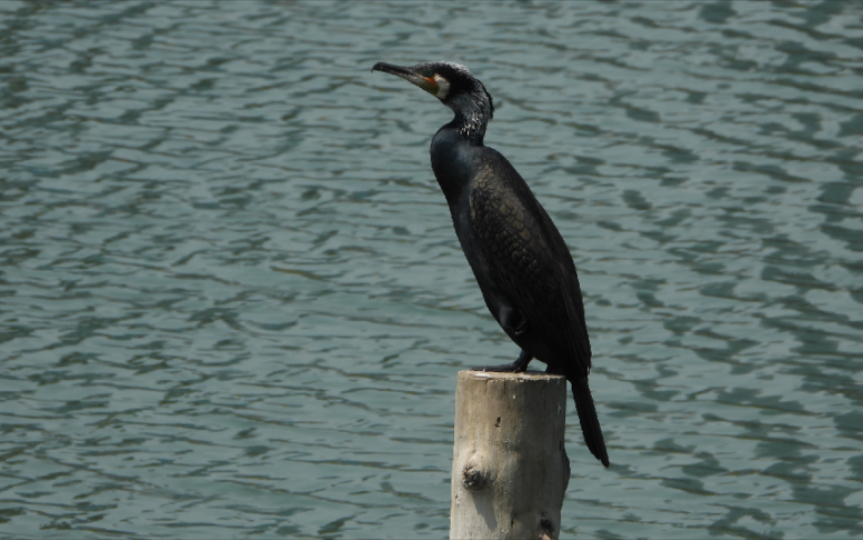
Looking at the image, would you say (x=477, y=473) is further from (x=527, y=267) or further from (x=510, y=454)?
(x=527, y=267)

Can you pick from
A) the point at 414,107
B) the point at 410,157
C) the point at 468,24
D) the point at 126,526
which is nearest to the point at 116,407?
the point at 126,526

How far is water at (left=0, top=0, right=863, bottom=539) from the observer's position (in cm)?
786

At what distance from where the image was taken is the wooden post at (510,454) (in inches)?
165

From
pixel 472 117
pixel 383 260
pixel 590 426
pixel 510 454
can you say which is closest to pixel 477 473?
pixel 510 454

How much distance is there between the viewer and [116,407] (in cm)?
874

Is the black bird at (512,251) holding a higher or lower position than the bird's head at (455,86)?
lower

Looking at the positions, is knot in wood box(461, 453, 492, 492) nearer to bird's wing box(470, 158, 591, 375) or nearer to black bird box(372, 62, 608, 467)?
black bird box(372, 62, 608, 467)

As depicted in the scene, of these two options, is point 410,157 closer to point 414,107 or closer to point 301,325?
point 414,107

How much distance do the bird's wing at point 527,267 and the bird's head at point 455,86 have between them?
0.92ft

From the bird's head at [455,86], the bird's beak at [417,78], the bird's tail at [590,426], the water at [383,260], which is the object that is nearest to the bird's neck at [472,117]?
the bird's head at [455,86]

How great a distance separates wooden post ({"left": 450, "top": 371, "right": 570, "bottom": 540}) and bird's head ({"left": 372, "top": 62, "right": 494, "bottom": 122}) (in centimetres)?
110

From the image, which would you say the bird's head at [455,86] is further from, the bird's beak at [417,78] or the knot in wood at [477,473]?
the knot in wood at [477,473]

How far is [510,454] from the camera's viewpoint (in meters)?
4.21

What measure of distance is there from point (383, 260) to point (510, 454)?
6.69 metres
